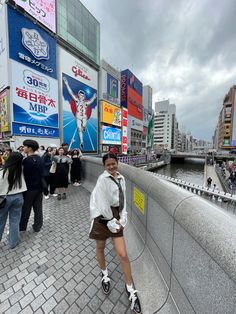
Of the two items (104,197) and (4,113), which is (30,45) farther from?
(104,197)

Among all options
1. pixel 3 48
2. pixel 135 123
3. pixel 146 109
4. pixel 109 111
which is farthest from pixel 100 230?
pixel 146 109

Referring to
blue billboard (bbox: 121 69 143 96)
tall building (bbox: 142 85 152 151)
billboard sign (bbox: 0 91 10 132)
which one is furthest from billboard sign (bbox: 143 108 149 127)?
billboard sign (bbox: 0 91 10 132)

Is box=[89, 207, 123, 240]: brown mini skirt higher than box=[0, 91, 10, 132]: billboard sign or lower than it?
lower

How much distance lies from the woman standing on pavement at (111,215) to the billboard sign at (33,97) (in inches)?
624

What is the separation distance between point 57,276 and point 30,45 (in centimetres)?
1994

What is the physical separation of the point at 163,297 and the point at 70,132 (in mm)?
20635

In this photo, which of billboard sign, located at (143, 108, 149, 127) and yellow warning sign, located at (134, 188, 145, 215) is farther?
billboard sign, located at (143, 108, 149, 127)

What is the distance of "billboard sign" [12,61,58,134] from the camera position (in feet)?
45.9

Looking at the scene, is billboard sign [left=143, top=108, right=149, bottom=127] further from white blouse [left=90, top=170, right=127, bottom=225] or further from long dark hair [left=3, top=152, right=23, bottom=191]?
white blouse [left=90, top=170, right=127, bottom=225]

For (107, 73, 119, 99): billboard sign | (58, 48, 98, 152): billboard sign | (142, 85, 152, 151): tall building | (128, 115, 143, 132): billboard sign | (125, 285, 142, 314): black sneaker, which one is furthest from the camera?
(142, 85, 152, 151): tall building

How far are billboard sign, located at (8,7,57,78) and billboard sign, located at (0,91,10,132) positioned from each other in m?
3.69

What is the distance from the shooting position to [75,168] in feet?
25.2

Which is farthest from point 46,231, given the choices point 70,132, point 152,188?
point 70,132

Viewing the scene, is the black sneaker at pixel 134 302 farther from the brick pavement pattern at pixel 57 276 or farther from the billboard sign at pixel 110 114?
the billboard sign at pixel 110 114
